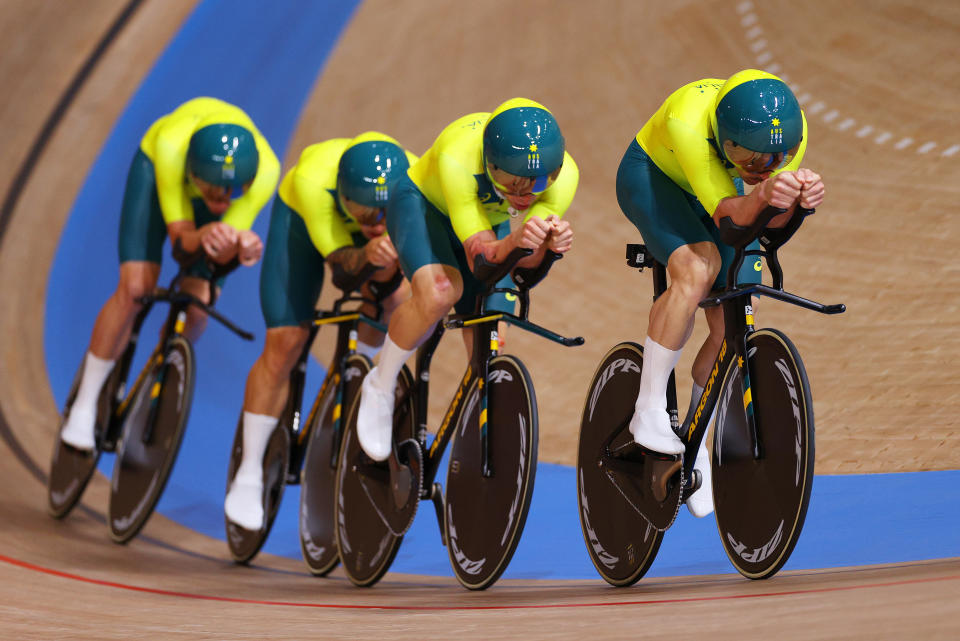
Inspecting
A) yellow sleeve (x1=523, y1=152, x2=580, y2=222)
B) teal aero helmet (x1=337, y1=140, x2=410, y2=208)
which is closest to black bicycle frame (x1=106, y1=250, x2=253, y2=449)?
teal aero helmet (x1=337, y1=140, x2=410, y2=208)

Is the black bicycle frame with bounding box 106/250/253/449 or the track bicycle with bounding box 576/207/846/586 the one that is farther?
the black bicycle frame with bounding box 106/250/253/449

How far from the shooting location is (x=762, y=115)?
2477 mm

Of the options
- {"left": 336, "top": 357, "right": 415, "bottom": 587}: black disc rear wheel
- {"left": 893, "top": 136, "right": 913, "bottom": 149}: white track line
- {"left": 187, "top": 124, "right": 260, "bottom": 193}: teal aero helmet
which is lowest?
{"left": 336, "top": 357, "right": 415, "bottom": 587}: black disc rear wheel

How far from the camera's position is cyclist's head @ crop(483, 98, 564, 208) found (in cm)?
279

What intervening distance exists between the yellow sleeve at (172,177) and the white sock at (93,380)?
68 centimetres

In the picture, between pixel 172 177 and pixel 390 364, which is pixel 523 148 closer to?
pixel 390 364

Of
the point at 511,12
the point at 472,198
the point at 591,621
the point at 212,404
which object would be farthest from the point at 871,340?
the point at 511,12

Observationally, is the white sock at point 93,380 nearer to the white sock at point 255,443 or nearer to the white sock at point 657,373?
the white sock at point 255,443

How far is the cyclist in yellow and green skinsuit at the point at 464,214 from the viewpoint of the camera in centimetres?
281

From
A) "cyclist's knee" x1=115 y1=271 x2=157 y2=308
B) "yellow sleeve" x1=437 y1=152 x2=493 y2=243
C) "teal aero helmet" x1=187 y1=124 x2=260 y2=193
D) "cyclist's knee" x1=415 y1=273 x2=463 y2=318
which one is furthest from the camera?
"cyclist's knee" x1=115 y1=271 x2=157 y2=308

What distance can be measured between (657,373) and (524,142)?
67 centimetres

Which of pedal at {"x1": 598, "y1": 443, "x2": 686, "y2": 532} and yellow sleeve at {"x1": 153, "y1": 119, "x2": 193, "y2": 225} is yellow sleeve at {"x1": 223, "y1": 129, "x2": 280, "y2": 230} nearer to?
yellow sleeve at {"x1": 153, "y1": 119, "x2": 193, "y2": 225}

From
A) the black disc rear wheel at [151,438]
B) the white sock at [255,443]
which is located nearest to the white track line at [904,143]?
the white sock at [255,443]

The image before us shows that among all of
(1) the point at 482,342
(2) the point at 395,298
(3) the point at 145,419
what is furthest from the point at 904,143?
(3) the point at 145,419
